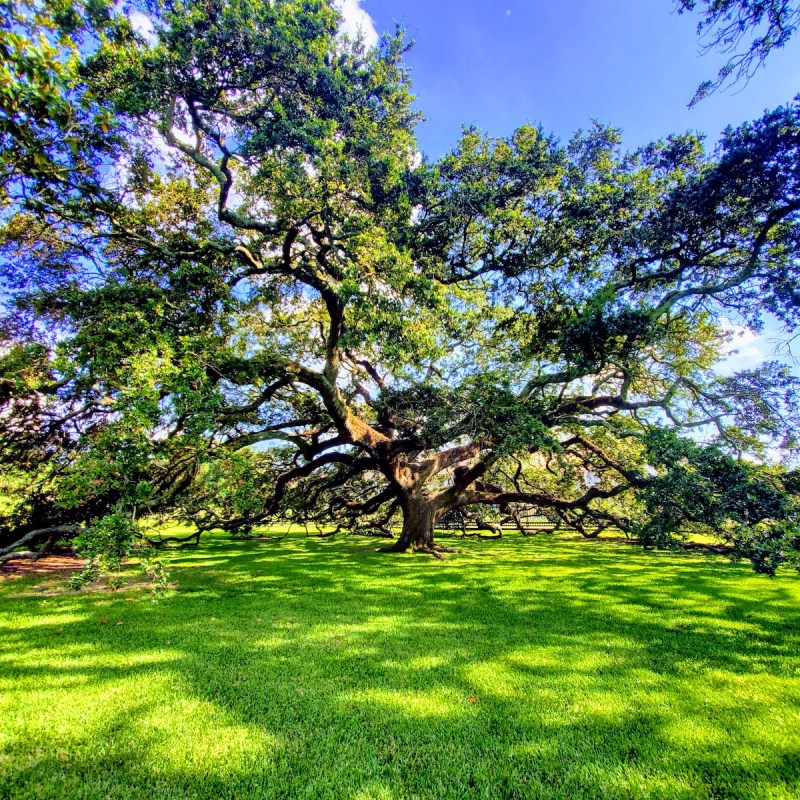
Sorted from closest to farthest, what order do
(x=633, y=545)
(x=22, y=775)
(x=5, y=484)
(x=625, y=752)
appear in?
1. (x=22, y=775)
2. (x=625, y=752)
3. (x=5, y=484)
4. (x=633, y=545)

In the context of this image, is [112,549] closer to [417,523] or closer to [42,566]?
[42,566]

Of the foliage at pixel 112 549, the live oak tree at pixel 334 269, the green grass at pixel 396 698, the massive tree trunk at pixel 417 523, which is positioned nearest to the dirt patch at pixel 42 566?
the live oak tree at pixel 334 269

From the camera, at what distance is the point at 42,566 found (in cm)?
973

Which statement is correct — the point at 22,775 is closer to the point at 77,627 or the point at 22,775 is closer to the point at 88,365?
the point at 77,627

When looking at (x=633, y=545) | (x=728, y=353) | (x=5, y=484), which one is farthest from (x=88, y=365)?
(x=633, y=545)

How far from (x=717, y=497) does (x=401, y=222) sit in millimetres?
6901

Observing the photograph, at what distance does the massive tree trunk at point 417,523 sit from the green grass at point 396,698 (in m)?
6.19

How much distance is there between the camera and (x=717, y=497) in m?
5.80

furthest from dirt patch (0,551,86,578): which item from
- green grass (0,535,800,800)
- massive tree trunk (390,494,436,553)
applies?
massive tree trunk (390,494,436,553)

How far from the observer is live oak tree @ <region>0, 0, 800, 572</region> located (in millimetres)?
5586

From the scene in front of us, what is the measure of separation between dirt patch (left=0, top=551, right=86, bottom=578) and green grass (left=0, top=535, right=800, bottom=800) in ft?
10.2

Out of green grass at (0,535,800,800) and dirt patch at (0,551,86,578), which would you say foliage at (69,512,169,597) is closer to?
green grass at (0,535,800,800)

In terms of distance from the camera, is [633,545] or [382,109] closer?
[382,109]

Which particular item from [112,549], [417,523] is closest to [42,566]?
[112,549]
